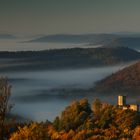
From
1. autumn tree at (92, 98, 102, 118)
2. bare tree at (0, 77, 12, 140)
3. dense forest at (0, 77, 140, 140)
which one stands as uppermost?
bare tree at (0, 77, 12, 140)

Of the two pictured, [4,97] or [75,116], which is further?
[75,116]

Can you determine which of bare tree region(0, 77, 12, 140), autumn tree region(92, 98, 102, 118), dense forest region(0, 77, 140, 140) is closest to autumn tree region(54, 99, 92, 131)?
dense forest region(0, 77, 140, 140)

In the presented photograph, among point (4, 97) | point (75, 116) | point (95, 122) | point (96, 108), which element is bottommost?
point (95, 122)

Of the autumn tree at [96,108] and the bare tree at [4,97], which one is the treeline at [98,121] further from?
the bare tree at [4,97]

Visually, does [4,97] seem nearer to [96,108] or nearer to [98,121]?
[98,121]

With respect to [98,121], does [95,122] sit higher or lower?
lower

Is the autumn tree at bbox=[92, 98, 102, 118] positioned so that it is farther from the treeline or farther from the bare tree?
the bare tree

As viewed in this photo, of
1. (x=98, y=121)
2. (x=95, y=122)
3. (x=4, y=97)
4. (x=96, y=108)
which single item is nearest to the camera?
(x=4, y=97)

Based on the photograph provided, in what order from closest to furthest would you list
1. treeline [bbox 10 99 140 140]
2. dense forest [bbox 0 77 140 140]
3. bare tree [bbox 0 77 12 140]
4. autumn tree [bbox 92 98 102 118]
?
bare tree [bbox 0 77 12 140], dense forest [bbox 0 77 140 140], treeline [bbox 10 99 140 140], autumn tree [bbox 92 98 102 118]

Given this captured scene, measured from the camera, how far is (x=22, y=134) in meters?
74.8

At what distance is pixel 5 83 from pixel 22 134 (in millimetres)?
16431

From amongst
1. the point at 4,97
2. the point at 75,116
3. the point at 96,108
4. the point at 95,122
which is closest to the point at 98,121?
the point at 95,122

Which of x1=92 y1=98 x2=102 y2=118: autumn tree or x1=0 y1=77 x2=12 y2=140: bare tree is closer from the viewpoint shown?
x1=0 y1=77 x2=12 y2=140: bare tree

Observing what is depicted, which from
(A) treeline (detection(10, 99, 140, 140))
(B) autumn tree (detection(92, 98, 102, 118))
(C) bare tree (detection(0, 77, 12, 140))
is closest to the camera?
(C) bare tree (detection(0, 77, 12, 140))
